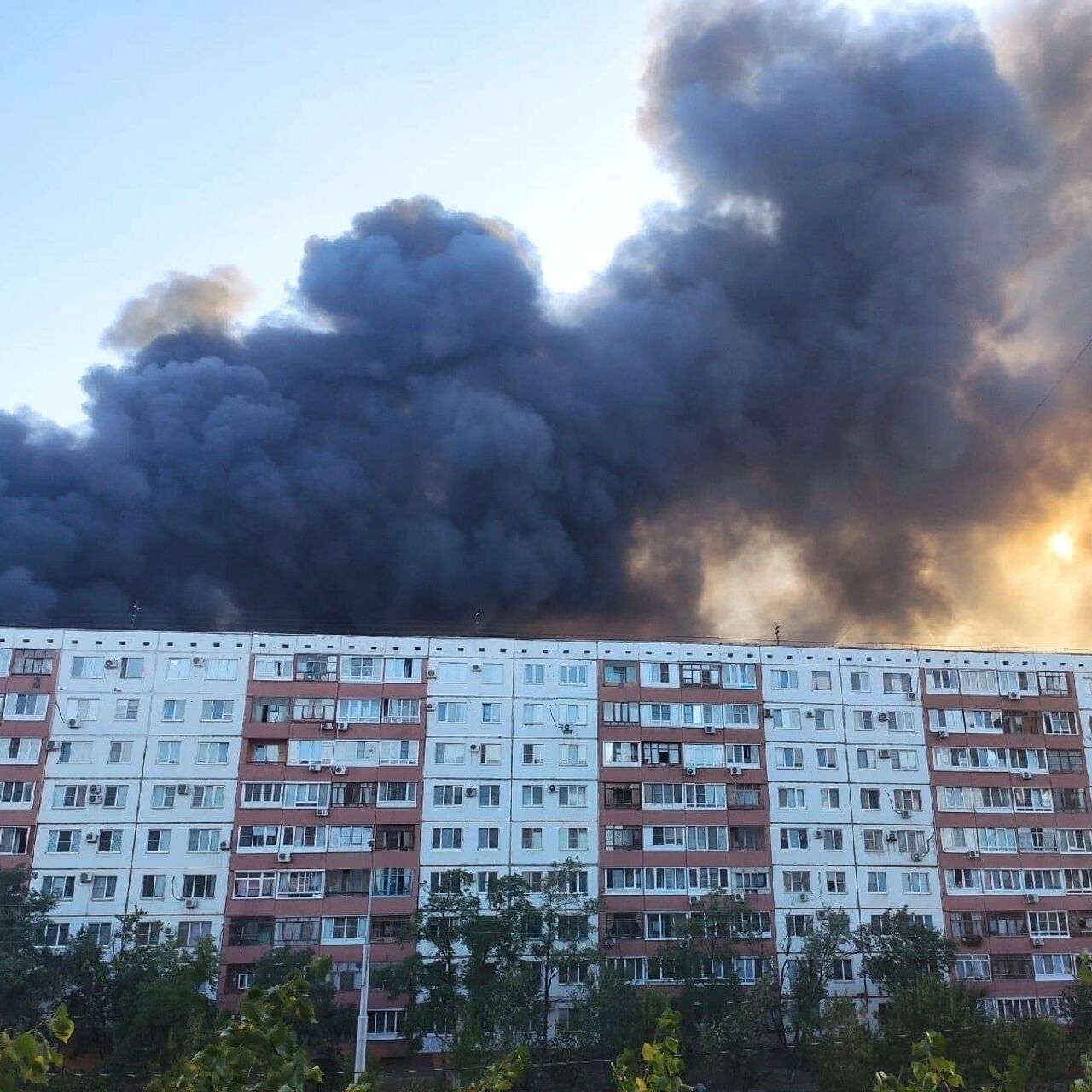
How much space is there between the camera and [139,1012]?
38.4 meters

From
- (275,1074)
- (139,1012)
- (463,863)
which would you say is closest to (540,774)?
(463,863)

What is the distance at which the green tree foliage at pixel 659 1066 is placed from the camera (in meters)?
8.84

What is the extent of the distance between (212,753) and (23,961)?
485 inches

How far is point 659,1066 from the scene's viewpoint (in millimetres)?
8867

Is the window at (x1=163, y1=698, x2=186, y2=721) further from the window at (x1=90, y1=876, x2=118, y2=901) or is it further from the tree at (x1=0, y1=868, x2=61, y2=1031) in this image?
the tree at (x1=0, y1=868, x2=61, y2=1031)

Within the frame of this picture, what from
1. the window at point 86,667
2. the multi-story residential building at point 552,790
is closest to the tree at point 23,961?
the multi-story residential building at point 552,790

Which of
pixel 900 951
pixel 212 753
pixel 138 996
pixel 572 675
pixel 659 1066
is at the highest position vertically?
pixel 572 675

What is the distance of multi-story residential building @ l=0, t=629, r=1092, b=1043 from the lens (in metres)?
47.4

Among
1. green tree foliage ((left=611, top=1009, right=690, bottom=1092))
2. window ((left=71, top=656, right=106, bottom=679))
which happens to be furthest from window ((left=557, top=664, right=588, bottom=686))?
green tree foliage ((left=611, top=1009, right=690, bottom=1092))

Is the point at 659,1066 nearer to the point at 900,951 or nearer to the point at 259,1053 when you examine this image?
the point at 259,1053

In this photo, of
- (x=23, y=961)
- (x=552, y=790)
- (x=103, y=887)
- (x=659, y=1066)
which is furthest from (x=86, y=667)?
(x=659, y=1066)

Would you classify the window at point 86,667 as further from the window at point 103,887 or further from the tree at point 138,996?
the tree at point 138,996

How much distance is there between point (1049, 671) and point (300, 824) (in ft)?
128

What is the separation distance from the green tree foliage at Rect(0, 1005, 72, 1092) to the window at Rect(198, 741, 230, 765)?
146 ft
